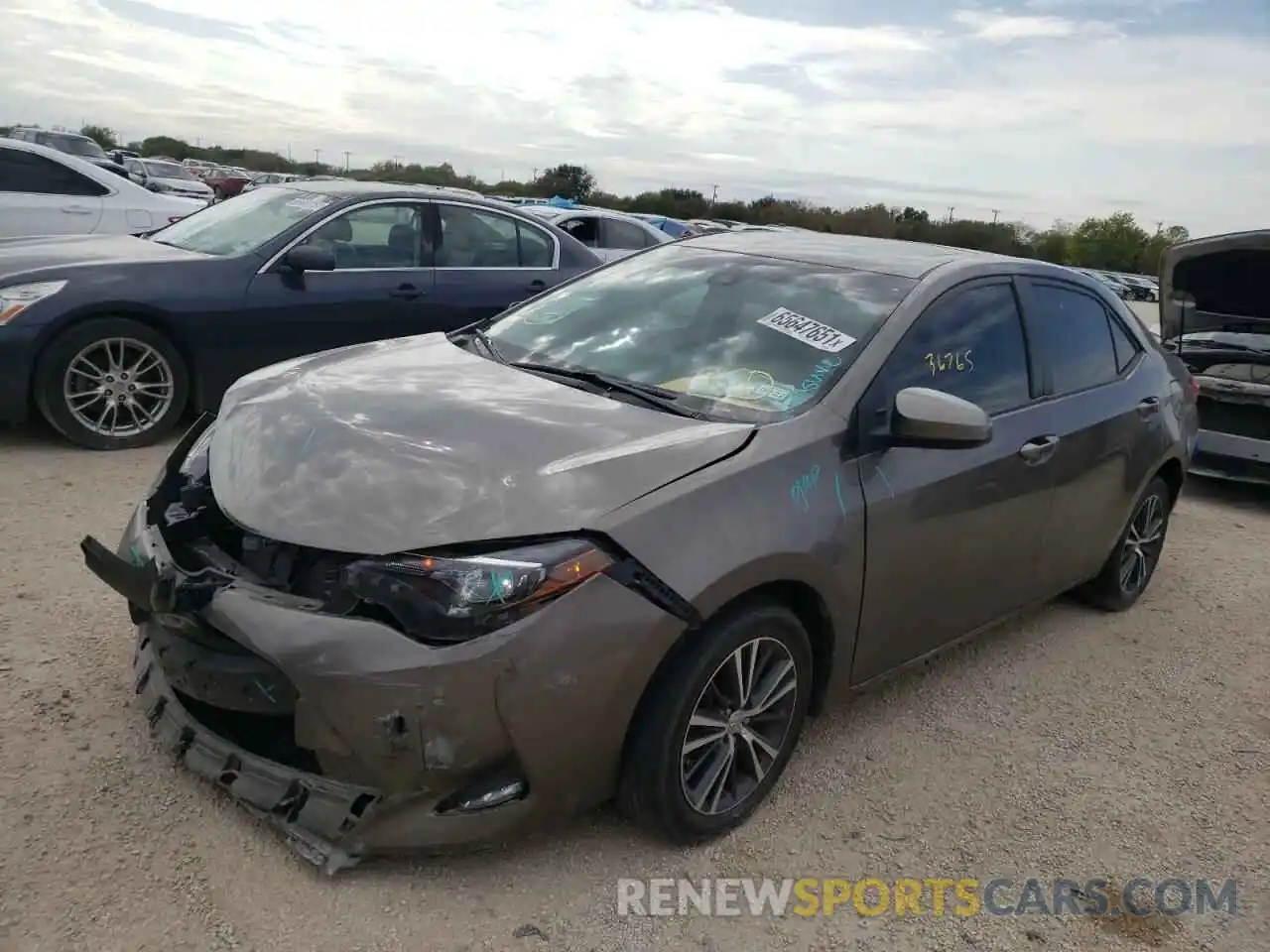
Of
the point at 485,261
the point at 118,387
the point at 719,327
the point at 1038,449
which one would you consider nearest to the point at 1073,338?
the point at 1038,449

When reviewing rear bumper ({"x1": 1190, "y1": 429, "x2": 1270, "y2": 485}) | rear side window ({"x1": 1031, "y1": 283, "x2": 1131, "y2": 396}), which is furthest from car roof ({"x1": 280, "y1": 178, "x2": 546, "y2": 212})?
rear bumper ({"x1": 1190, "y1": 429, "x2": 1270, "y2": 485})

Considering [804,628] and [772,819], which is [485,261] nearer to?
[804,628]

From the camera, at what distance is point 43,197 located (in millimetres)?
9008

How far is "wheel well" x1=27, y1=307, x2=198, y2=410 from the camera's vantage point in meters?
5.34

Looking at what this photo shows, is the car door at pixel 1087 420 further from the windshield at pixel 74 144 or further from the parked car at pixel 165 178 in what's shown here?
the windshield at pixel 74 144

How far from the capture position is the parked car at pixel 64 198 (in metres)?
8.90

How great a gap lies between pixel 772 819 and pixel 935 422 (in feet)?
4.12

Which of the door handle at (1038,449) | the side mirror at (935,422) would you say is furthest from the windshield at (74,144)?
the side mirror at (935,422)

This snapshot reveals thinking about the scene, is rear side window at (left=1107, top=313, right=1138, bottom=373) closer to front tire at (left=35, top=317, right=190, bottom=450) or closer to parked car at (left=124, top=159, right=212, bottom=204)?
front tire at (left=35, top=317, right=190, bottom=450)

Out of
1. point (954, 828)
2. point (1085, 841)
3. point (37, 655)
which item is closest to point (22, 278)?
point (37, 655)

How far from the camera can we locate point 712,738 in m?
2.71

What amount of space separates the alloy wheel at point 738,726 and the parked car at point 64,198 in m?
8.04

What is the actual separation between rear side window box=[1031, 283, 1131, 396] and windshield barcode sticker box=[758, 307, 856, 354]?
3.61 ft

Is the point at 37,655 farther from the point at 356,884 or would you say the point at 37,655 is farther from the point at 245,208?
the point at 245,208
